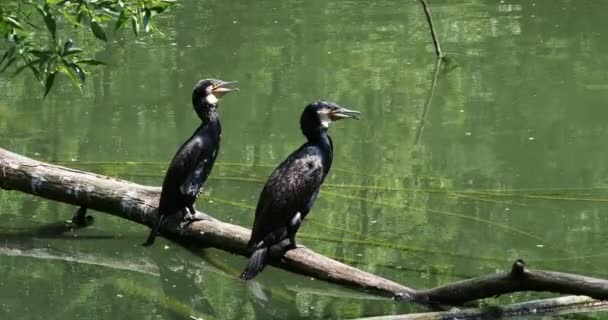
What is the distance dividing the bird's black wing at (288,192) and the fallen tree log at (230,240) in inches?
7.5

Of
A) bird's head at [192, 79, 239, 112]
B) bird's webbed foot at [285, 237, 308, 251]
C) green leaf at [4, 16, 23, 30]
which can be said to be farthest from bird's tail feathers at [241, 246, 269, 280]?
green leaf at [4, 16, 23, 30]

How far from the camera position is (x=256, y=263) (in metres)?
5.92

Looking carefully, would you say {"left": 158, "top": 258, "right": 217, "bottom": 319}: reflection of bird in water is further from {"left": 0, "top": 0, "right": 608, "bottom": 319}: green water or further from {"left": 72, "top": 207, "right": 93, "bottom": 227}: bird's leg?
{"left": 72, "top": 207, "right": 93, "bottom": 227}: bird's leg

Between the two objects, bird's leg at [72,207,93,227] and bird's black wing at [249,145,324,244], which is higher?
bird's black wing at [249,145,324,244]

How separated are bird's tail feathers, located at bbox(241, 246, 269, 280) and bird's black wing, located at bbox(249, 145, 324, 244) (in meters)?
0.07

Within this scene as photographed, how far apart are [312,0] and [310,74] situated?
4467mm

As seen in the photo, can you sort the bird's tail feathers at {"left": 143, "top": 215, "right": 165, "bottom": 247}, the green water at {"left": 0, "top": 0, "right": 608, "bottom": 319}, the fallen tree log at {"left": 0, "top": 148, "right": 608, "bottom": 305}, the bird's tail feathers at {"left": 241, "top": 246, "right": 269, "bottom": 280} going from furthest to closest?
the bird's tail feathers at {"left": 143, "top": 215, "right": 165, "bottom": 247} → the green water at {"left": 0, "top": 0, "right": 608, "bottom": 319} → the bird's tail feathers at {"left": 241, "top": 246, "right": 269, "bottom": 280} → the fallen tree log at {"left": 0, "top": 148, "right": 608, "bottom": 305}

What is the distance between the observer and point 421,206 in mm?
7617

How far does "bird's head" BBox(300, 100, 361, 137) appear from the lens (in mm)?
6570

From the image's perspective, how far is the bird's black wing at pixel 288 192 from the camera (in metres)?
6.07

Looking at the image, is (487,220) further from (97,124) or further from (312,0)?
(312,0)

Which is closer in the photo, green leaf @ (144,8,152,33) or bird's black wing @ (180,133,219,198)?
green leaf @ (144,8,152,33)

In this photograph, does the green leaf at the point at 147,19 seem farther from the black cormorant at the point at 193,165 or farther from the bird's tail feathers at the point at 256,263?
the black cormorant at the point at 193,165

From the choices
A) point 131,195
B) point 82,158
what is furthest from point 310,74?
point 131,195
